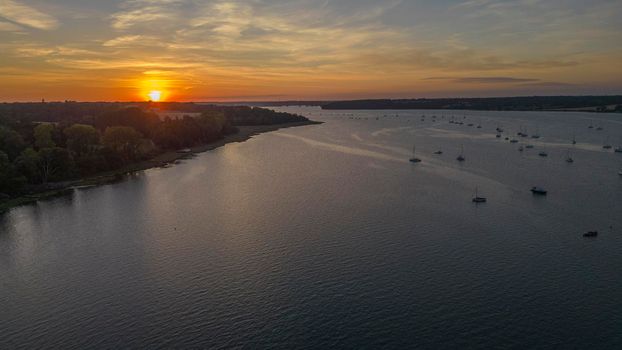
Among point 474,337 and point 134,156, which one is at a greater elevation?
point 134,156

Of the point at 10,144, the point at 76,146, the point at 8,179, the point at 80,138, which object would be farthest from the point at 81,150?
the point at 8,179

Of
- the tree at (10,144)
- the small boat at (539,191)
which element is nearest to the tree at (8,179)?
the tree at (10,144)

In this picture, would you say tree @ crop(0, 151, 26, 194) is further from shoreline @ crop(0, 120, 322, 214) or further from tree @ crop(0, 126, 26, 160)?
tree @ crop(0, 126, 26, 160)

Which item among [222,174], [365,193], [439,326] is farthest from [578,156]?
[439,326]

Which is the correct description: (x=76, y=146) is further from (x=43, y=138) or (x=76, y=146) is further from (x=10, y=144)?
(x=10, y=144)

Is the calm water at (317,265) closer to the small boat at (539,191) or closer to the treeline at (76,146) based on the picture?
the small boat at (539,191)

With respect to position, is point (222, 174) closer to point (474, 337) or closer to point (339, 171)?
point (339, 171)
